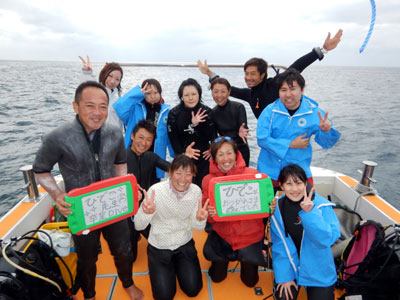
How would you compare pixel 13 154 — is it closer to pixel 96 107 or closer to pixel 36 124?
pixel 36 124

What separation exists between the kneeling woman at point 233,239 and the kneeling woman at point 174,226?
23 centimetres

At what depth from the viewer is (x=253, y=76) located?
3307 millimetres

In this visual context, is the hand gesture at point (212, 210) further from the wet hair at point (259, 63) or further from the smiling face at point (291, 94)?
the wet hair at point (259, 63)

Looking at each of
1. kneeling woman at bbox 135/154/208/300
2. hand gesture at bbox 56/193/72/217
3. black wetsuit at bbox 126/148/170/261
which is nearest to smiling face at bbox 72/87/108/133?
hand gesture at bbox 56/193/72/217

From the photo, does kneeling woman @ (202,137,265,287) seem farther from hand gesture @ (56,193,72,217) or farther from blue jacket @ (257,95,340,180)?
hand gesture @ (56,193,72,217)

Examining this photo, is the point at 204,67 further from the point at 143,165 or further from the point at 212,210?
the point at 212,210

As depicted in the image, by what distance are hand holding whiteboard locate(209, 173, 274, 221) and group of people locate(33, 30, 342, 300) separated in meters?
0.11

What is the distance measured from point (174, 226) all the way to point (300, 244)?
1.29 m

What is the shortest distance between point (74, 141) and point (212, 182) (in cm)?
120

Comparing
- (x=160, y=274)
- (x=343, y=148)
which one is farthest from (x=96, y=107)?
(x=343, y=148)

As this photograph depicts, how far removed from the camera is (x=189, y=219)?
8.82 ft

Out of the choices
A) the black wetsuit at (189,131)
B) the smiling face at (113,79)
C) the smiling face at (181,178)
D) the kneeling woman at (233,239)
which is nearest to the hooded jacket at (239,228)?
the kneeling woman at (233,239)

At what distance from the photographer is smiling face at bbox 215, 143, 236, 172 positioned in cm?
254

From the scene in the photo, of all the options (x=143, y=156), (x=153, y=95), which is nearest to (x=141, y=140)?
(x=143, y=156)
